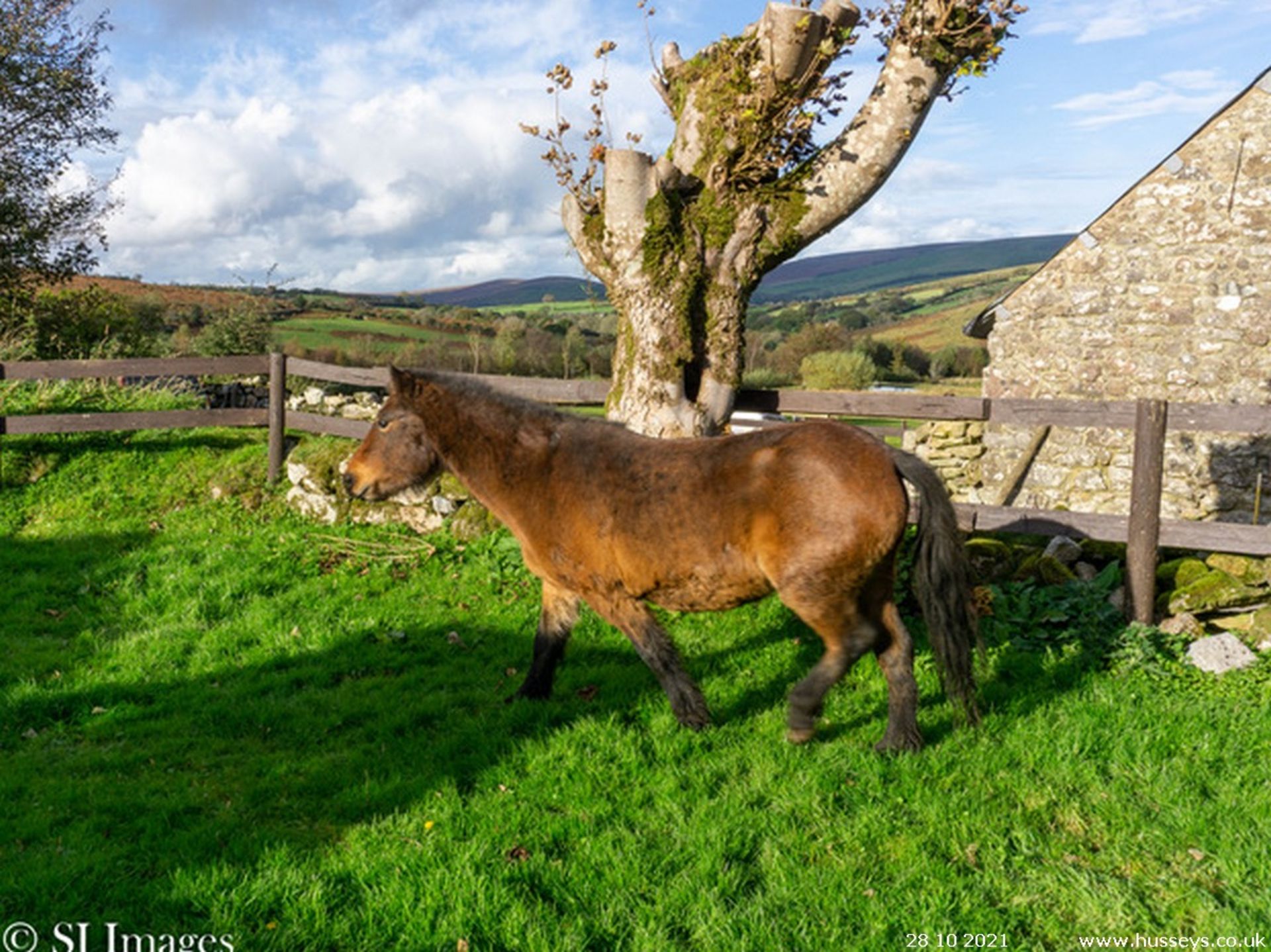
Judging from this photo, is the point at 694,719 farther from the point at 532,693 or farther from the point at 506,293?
the point at 506,293

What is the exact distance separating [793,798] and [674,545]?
1.31 meters

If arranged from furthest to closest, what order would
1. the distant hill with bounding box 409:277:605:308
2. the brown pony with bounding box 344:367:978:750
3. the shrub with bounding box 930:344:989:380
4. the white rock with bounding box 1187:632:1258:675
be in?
the distant hill with bounding box 409:277:605:308, the shrub with bounding box 930:344:989:380, the white rock with bounding box 1187:632:1258:675, the brown pony with bounding box 344:367:978:750

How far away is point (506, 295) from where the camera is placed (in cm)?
8088

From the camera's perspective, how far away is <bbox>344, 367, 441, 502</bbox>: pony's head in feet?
18.0

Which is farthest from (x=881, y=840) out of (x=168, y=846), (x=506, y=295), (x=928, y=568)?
(x=506, y=295)

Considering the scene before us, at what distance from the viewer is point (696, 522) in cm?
461

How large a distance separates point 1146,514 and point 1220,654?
3.44ft

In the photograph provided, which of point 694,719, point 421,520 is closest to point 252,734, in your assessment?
point 694,719

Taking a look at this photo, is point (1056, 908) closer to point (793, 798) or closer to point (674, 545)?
point (793, 798)

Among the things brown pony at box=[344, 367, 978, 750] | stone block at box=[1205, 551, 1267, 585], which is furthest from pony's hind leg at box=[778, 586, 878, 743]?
stone block at box=[1205, 551, 1267, 585]

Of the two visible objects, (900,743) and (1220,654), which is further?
(1220,654)

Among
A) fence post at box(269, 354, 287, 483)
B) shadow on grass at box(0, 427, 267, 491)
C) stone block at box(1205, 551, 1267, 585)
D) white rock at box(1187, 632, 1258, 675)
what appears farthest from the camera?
shadow on grass at box(0, 427, 267, 491)

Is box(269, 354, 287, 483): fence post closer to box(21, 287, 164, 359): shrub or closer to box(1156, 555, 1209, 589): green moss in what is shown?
box(21, 287, 164, 359): shrub

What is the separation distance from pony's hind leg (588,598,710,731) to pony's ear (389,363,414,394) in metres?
1.82
